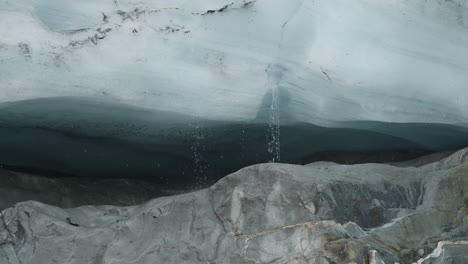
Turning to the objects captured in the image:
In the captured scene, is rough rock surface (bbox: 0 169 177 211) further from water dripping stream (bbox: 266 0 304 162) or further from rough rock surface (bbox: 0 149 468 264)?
water dripping stream (bbox: 266 0 304 162)

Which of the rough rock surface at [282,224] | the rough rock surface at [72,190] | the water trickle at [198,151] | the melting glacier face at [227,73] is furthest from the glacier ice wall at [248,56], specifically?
the rough rock surface at [72,190]

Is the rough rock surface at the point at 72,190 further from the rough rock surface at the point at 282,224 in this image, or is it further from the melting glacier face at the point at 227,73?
the rough rock surface at the point at 282,224

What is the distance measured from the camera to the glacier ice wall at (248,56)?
4.93 metres

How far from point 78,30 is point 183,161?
1725 mm

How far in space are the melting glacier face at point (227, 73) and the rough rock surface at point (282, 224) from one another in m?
0.70

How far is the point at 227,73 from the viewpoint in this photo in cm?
520

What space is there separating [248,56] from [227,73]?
7.3 inches

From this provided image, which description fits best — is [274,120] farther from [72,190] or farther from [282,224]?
[72,190]

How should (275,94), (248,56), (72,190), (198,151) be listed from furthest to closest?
1. (72,190)
2. (198,151)
3. (275,94)
4. (248,56)

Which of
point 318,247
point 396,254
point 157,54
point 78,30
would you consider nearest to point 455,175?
point 396,254

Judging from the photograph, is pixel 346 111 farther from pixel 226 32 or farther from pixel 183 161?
pixel 183 161

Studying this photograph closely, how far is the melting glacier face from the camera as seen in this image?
4957 millimetres

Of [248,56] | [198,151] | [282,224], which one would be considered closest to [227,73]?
[248,56]

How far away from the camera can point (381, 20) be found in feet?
17.3
